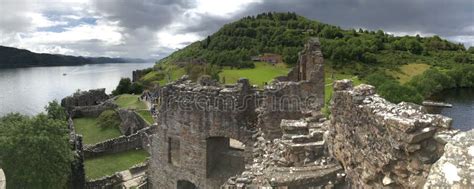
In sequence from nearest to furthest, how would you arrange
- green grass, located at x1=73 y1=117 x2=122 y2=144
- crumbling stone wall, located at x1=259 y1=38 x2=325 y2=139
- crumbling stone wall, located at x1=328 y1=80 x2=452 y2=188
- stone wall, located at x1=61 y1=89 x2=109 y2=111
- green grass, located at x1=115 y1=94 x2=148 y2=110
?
crumbling stone wall, located at x1=328 y1=80 x2=452 y2=188 < crumbling stone wall, located at x1=259 y1=38 x2=325 y2=139 < green grass, located at x1=73 y1=117 x2=122 y2=144 < green grass, located at x1=115 y1=94 x2=148 y2=110 < stone wall, located at x1=61 y1=89 x2=109 y2=111

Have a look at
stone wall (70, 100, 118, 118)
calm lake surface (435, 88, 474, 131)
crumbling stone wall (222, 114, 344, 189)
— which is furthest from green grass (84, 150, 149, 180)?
calm lake surface (435, 88, 474, 131)

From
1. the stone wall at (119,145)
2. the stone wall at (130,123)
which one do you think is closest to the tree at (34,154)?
the stone wall at (119,145)

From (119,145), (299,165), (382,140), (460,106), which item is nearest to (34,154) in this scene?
(119,145)

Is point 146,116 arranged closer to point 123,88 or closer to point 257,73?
point 257,73

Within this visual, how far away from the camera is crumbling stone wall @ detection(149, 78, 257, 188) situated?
1861 cm

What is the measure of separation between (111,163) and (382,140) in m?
31.6

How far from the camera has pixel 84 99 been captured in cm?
6800

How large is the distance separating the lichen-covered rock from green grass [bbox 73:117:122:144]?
42993 millimetres

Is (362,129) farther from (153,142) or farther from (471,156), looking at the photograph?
(153,142)

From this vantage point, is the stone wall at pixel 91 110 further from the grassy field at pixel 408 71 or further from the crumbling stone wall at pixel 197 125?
the grassy field at pixel 408 71

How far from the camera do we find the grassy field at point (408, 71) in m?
90.9

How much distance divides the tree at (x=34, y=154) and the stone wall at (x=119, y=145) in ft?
38.2

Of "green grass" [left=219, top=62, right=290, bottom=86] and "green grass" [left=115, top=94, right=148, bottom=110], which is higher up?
"green grass" [left=219, top=62, right=290, bottom=86]

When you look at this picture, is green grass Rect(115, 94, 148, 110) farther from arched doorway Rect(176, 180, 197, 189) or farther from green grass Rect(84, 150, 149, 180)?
arched doorway Rect(176, 180, 197, 189)
